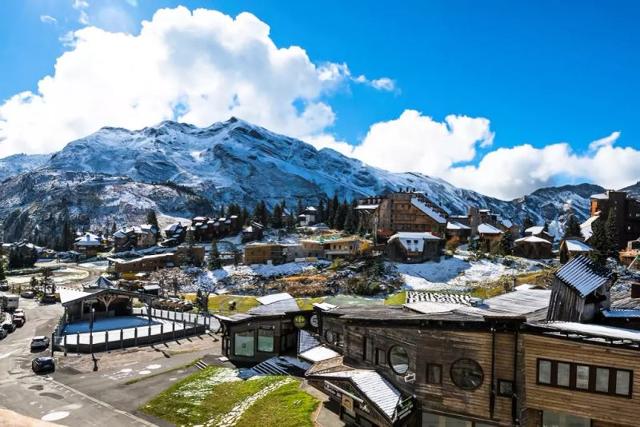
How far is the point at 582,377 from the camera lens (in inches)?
746

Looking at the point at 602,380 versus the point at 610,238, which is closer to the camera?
the point at 602,380

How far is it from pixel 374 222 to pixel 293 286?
40.5m

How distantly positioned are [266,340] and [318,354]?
685 cm

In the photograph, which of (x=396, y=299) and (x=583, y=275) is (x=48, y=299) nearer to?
(x=396, y=299)

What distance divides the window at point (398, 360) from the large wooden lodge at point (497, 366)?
57 mm

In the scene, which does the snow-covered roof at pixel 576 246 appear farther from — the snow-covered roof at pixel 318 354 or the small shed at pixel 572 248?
the snow-covered roof at pixel 318 354

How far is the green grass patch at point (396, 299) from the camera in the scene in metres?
64.7

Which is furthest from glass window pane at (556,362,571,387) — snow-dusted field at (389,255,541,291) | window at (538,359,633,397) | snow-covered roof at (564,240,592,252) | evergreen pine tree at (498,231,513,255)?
evergreen pine tree at (498,231,513,255)

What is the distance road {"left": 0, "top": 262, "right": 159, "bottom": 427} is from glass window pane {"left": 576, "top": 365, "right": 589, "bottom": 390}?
25146 millimetres

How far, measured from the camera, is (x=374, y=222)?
118 metres

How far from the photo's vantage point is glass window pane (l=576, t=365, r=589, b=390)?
18844 millimetres

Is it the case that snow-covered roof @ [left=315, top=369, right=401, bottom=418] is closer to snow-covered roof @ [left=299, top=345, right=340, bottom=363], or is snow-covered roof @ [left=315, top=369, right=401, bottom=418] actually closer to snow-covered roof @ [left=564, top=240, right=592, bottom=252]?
snow-covered roof @ [left=299, top=345, right=340, bottom=363]

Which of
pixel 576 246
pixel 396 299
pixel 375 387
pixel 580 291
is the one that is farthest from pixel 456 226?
pixel 375 387

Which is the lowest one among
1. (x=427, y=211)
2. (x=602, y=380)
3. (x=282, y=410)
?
(x=282, y=410)
